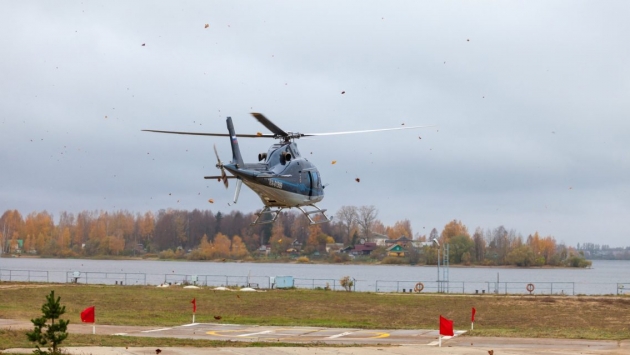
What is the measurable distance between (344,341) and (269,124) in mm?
9346

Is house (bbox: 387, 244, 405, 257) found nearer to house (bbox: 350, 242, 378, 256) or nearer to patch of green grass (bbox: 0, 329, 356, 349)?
house (bbox: 350, 242, 378, 256)

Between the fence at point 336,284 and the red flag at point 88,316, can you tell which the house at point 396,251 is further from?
the red flag at point 88,316

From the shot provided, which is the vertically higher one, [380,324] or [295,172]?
[295,172]

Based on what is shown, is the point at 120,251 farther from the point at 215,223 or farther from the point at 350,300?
the point at 350,300

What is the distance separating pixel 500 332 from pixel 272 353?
13.1m

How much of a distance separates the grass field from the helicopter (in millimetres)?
6177

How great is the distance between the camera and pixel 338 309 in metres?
50.9

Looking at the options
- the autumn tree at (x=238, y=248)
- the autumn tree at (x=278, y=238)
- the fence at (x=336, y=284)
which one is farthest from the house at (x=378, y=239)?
the fence at (x=336, y=284)

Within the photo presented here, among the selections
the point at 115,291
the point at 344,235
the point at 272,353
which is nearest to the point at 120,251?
the point at 344,235

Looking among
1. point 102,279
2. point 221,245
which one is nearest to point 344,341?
point 102,279

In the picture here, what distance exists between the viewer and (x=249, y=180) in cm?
3469

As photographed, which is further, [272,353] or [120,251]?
[120,251]

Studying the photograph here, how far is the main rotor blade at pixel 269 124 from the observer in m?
33.5

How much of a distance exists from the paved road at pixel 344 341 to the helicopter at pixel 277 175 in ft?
16.0
